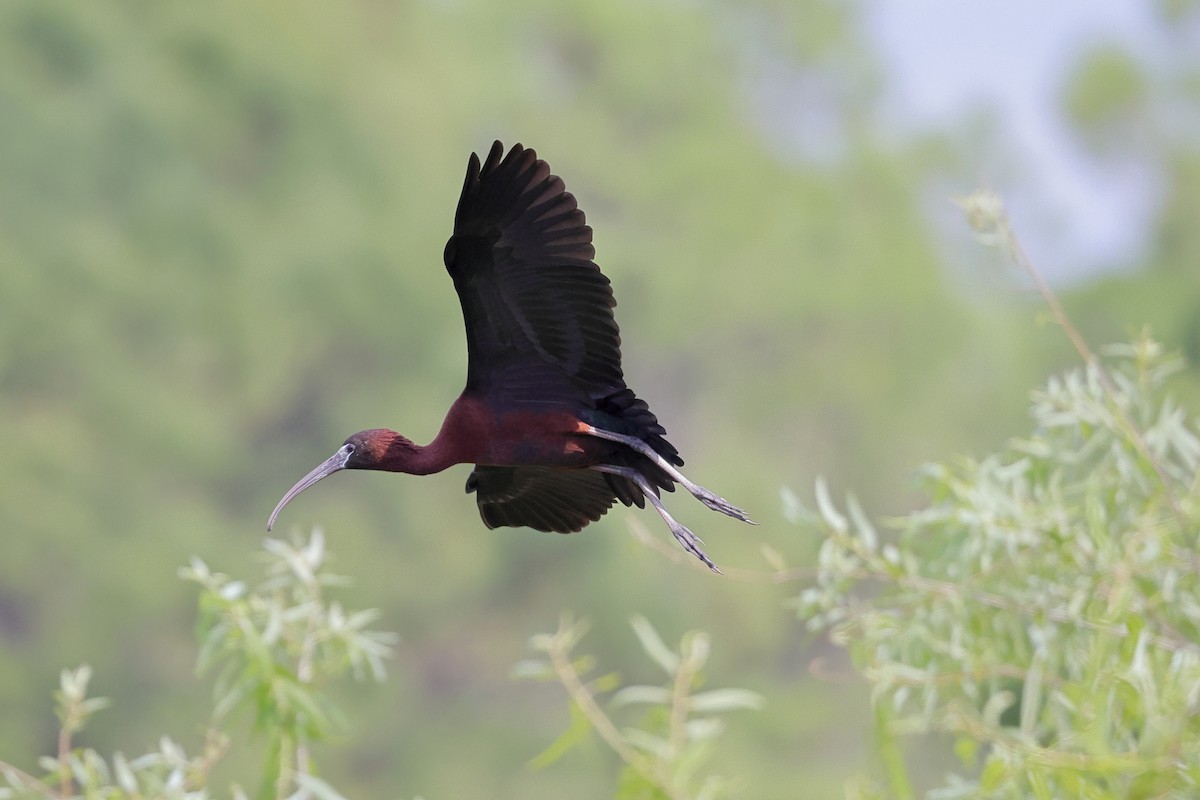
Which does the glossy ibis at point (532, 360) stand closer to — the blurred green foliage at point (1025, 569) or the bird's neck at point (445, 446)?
the bird's neck at point (445, 446)

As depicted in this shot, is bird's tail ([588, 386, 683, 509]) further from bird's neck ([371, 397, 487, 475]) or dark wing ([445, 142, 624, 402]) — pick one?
bird's neck ([371, 397, 487, 475])

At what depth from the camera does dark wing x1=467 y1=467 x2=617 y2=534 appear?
3.79m

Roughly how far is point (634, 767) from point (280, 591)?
40.3 inches

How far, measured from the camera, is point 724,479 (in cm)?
2381

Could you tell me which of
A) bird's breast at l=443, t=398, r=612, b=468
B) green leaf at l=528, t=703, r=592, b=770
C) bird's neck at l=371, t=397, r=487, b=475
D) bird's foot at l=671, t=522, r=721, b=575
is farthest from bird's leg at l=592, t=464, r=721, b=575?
green leaf at l=528, t=703, r=592, b=770

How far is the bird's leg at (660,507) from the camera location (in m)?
3.28

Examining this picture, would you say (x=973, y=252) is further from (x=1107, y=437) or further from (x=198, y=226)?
(x=1107, y=437)

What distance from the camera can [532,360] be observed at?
344 cm

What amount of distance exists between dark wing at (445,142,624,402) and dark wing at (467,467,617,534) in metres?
0.39

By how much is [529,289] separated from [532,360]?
Answer: 0.48ft

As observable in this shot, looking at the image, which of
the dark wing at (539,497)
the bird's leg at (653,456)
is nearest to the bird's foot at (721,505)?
the bird's leg at (653,456)

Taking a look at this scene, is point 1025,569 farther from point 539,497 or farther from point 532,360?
point 532,360

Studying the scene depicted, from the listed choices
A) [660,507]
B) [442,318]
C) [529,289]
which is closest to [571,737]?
[660,507]

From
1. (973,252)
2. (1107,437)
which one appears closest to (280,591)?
Result: (1107,437)
